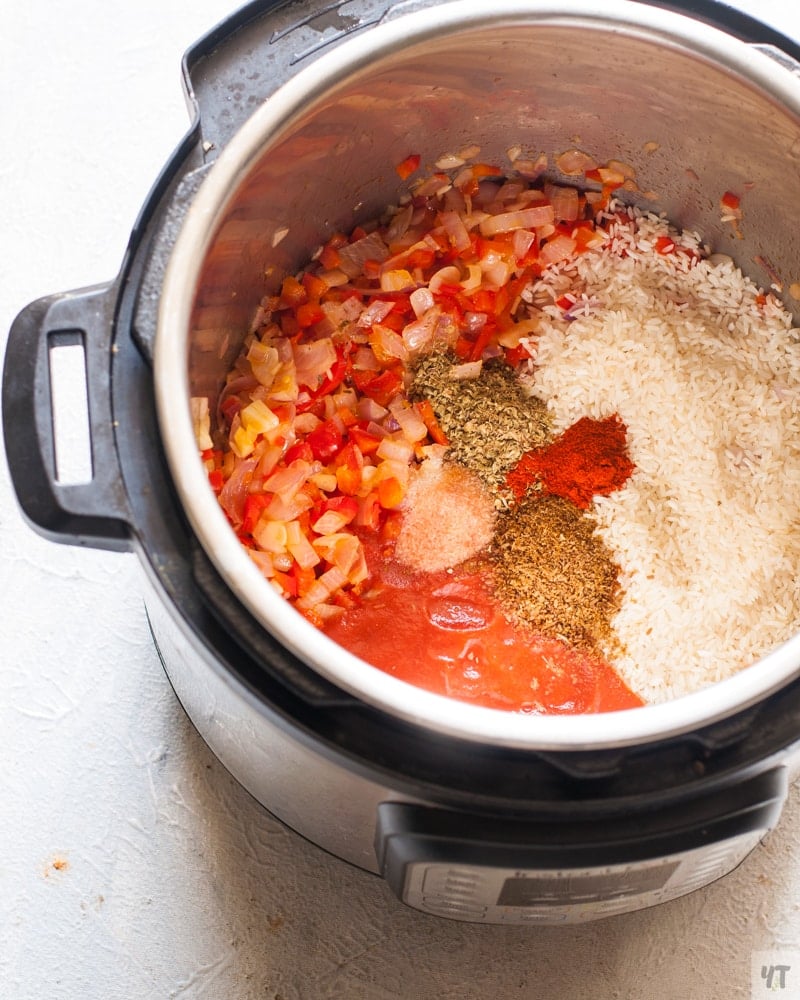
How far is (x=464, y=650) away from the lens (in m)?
1.39

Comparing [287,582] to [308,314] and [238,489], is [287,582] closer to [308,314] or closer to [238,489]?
[238,489]

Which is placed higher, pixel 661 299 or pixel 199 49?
pixel 199 49

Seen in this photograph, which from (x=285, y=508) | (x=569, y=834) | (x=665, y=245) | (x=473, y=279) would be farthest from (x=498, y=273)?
(x=569, y=834)

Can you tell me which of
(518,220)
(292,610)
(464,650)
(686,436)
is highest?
(518,220)

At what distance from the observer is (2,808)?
1431 mm

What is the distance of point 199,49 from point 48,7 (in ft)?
2.74

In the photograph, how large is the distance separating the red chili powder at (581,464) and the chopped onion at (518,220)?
0.31 m

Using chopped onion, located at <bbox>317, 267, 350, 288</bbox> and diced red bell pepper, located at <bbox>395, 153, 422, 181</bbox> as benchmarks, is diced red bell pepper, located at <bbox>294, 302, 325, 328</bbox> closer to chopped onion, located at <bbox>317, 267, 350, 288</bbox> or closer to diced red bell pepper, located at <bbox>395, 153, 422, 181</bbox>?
chopped onion, located at <bbox>317, 267, 350, 288</bbox>

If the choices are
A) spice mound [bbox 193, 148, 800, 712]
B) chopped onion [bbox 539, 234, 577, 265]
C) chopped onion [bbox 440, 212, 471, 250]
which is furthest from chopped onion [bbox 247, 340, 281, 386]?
chopped onion [bbox 539, 234, 577, 265]

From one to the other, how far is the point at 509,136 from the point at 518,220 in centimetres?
12

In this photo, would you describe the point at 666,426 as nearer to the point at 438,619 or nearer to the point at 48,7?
the point at 438,619

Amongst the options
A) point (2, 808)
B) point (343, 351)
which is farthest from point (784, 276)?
point (2, 808)

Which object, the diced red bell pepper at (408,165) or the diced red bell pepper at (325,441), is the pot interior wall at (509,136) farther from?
the diced red bell pepper at (325,441)

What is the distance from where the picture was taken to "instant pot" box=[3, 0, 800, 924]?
3.04ft
